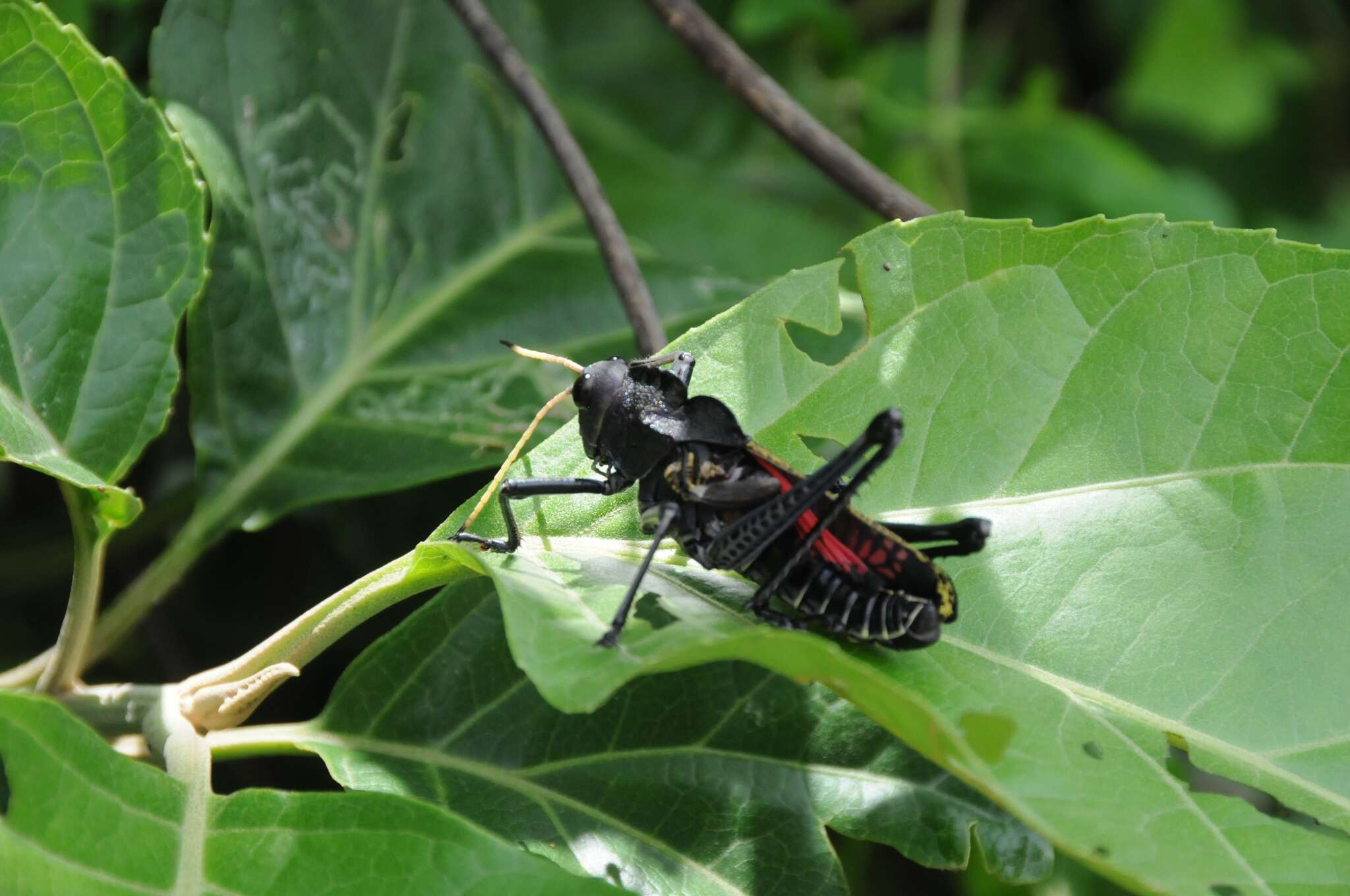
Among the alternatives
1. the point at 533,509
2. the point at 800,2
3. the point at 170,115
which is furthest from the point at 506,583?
the point at 800,2

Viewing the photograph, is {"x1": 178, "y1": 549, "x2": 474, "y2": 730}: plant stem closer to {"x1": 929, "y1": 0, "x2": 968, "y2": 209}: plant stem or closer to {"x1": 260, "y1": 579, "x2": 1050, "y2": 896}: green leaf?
{"x1": 260, "y1": 579, "x2": 1050, "y2": 896}: green leaf

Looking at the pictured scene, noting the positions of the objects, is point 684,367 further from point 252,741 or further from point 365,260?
point 365,260

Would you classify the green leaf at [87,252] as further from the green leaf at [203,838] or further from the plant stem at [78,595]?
the green leaf at [203,838]

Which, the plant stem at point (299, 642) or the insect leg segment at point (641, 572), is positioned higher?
the insect leg segment at point (641, 572)

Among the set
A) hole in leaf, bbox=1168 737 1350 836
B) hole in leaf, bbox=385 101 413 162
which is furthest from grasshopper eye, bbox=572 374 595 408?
hole in leaf, bbox=1168 737 1350 836

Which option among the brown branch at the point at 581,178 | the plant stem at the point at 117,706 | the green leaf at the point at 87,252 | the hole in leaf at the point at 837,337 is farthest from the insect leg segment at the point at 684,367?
the plant stem at the point at 117,706

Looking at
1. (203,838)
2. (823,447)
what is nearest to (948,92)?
(823,447)

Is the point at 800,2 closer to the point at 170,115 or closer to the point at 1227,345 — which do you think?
the point at 170,115
